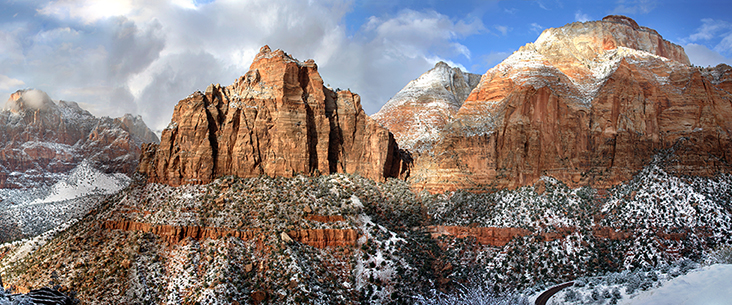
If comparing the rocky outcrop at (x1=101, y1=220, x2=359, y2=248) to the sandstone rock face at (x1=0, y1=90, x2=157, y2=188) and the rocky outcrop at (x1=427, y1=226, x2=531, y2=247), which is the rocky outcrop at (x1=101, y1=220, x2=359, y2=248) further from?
the sandstone rock face at (x1=0, y1=90, x2=157, y2=188)

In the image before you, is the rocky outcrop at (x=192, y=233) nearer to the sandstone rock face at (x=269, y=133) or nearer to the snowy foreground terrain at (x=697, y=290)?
the sandstone rock face at (x=269, y=133)

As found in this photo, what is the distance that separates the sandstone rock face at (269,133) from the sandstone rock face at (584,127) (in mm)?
12461

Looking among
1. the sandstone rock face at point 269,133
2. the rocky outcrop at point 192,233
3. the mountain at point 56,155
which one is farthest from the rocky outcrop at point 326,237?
the mountain at point 56,155

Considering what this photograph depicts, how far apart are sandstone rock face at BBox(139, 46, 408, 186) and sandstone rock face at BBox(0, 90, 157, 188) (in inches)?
3157

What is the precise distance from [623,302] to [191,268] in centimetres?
4465

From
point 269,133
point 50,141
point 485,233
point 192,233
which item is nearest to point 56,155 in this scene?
point 50,141

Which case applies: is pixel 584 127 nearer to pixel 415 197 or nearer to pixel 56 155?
pixel 415 197

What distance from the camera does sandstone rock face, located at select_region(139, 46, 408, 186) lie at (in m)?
70.2

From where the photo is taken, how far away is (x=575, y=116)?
7494 cm

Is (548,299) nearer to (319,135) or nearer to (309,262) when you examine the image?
(309,262)

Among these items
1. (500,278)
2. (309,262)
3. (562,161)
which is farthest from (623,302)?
(562,161)

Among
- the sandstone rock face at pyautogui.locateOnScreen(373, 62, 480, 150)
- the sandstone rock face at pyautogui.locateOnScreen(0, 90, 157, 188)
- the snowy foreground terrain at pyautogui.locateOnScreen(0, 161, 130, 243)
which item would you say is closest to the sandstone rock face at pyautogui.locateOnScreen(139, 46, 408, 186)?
the sandstone rock face at pyautogui.locateOnScreen(373, 62, 480, 150)

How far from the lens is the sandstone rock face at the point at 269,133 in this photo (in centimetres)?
7019

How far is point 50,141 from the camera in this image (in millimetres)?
144000
